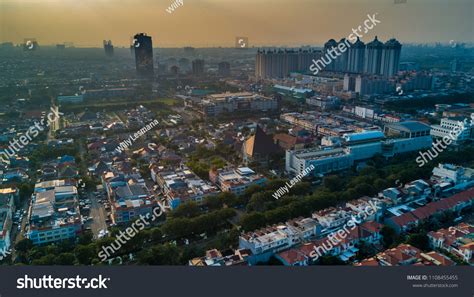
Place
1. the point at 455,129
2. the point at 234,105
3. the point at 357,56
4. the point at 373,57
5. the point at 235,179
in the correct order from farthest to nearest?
the point at 357,56, the point at 373,57, the point at 234,105, the point at 455,129, the point at 235,179

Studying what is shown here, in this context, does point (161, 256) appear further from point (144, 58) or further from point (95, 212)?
point (144, 58)

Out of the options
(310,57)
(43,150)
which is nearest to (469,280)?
(43,150)

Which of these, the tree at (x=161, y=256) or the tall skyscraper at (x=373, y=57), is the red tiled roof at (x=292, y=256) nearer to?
the tree at (x=161, y=256)

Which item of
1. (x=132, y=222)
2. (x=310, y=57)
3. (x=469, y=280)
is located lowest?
(x=132, y=222)

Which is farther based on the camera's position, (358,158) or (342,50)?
(342,50)

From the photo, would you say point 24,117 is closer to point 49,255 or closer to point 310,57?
point 49,255

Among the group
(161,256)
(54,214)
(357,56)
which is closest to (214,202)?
(161,256)

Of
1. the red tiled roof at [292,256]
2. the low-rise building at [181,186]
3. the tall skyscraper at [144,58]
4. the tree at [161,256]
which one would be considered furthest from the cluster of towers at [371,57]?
the tree at [161,256]
